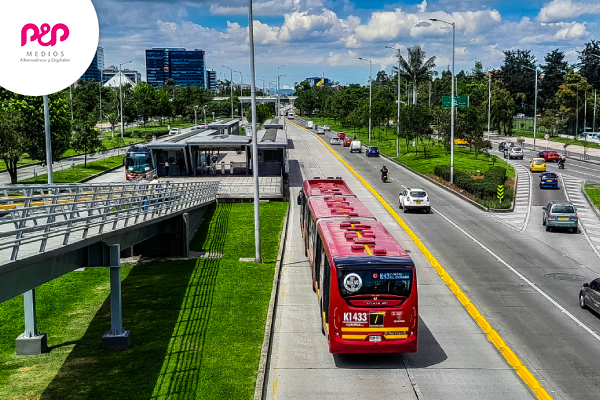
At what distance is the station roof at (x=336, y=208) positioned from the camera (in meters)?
22.4

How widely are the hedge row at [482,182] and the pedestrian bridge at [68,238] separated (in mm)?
24640

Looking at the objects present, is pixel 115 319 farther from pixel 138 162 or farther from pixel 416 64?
pixel 416 64

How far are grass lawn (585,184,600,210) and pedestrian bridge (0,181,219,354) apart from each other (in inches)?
1198

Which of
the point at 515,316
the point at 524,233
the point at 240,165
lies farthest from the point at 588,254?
the point at 240,165

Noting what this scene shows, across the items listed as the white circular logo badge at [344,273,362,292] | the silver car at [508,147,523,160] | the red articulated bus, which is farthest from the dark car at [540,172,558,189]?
the white circular logo badge at [344,273,362,292]

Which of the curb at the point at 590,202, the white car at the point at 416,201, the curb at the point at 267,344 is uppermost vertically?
the white car at the point at 416,201

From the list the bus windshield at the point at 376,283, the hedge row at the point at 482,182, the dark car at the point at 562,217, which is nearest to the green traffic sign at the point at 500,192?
the hedge row at the point at 482,182

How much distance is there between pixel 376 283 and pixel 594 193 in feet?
125

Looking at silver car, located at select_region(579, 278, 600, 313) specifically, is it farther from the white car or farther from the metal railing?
the white car

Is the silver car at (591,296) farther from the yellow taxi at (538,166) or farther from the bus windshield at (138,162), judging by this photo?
the yellow taxi at (538,166)

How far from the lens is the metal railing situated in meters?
13.3

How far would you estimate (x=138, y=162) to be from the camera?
2142 inches

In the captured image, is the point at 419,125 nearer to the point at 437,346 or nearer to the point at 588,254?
the point at 588,254

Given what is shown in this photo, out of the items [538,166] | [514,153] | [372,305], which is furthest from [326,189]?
[514,153]
